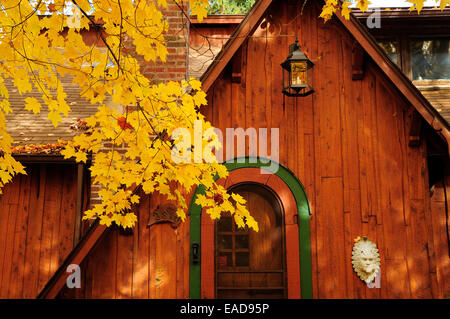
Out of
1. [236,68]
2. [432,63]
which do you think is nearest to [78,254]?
[236,68]

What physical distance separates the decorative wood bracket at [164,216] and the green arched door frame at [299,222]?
0.67 ft

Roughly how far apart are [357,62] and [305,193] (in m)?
1.89

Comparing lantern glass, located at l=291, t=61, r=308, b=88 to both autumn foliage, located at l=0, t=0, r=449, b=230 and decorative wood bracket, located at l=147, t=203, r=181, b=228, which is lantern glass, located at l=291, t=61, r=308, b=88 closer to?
autumn foliage, located at l=0, t=0, r=449, b=230

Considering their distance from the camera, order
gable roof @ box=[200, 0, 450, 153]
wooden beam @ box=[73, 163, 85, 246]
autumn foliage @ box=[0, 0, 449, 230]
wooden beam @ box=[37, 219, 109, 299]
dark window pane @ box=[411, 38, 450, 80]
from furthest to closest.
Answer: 1. dark window pane @ box=[411, 38, 450, 80]
2. wooden beam @ box=[73, 163, 85, 246]
3. gable roof @ box=[200, 0, 450, 153]
4. wooden beam @ box=[37, 219, 109, 299]
5. autumn foliage @ box=[0, 0, 449, 230]

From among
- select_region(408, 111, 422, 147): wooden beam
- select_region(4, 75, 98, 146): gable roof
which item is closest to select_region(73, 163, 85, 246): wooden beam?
select_region(4, 75, 98, 146): gable roof

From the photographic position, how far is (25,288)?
633 centimetres

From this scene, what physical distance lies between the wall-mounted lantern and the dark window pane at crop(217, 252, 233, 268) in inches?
88.8

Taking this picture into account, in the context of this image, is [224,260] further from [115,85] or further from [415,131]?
[415,131]

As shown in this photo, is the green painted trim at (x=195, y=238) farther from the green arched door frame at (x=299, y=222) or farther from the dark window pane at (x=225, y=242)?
the dark window pane at (x=225, y=242)

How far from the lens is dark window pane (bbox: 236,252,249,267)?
5164 mm

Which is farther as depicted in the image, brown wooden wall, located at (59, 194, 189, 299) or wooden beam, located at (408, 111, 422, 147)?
wooden beam, located at (408, 111, 422, 147)

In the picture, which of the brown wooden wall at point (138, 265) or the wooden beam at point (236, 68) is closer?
the brown wooden wall at point (138, 265)

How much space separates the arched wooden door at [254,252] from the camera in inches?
197

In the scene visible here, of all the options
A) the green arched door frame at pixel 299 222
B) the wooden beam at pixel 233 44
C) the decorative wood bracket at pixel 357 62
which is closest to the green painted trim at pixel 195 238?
the green arched door frame at pixel 299 222
